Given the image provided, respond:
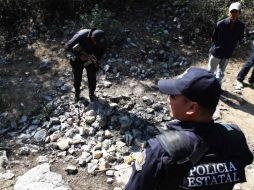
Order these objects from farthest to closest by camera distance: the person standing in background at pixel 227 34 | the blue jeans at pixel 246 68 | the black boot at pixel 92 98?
the blue jeans at pixel 246 68, the black boot at pixel 92 98, the person standing in background at pixel 227 34

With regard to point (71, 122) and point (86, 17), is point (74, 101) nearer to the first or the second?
point (71, 122)

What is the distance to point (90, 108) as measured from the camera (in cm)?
719

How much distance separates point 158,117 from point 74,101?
1.68 meters

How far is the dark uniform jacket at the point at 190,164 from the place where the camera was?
231 centimetres

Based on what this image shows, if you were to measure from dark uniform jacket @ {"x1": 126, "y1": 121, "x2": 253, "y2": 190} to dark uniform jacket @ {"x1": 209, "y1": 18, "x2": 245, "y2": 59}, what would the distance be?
5.12 meters

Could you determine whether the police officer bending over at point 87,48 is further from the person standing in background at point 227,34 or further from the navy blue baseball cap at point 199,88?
the navy blue baseball cap at point 199,88

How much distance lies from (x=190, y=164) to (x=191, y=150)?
83mm

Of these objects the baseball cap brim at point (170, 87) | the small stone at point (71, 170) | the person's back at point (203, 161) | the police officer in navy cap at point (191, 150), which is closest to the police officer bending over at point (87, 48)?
the small stone at point (71, 170)

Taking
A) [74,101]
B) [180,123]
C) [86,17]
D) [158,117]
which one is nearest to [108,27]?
[86,17]

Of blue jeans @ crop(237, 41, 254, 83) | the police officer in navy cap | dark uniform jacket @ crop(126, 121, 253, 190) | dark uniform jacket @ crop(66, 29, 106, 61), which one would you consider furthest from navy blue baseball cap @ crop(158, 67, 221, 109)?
blue jeans @ crop(237, 41, 254, 83)

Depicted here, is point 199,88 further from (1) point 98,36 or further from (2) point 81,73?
(2) point 81,73

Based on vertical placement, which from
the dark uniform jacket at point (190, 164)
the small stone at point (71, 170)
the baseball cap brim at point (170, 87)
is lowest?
the small stone at point (71, 170)

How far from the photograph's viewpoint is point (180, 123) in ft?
7.96

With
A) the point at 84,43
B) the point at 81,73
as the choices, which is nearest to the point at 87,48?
the point at 84,43
